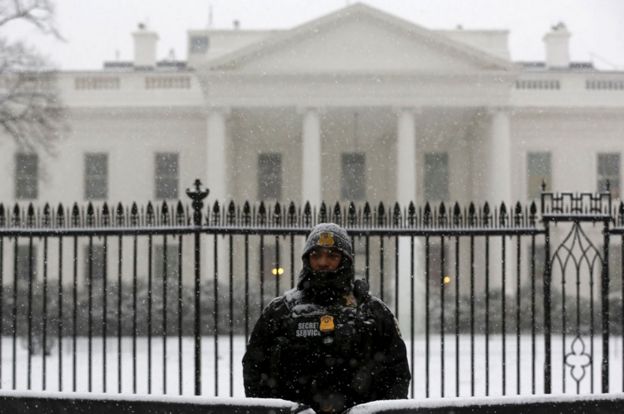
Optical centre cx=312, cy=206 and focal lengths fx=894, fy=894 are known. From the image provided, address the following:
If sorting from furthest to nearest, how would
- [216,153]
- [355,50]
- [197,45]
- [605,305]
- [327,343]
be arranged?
[197,45], [216,153], [355,50], [605,305], [327,343]

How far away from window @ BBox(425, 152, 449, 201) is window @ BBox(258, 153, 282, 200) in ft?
18.2

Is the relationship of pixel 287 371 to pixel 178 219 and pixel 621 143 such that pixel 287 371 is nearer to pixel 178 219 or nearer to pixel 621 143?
pixel 178 219

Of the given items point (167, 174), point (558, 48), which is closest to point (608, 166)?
point (558, 48)

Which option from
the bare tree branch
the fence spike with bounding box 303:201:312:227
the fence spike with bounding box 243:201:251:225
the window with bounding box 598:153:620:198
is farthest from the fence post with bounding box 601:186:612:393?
the window with bounding box 598:153:620:198

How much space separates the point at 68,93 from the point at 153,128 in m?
3.41

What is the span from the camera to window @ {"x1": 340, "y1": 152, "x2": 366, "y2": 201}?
33.7m

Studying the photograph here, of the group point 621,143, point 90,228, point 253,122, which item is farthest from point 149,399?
point 621,143

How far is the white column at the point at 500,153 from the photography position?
1187 inches

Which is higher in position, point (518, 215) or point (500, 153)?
point (500, 153)

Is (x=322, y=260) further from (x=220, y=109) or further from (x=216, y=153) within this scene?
(x=216, y=153)

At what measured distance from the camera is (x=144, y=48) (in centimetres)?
3694

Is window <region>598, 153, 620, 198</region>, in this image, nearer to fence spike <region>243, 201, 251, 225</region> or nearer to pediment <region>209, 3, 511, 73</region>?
pediment <region>209, 3, 511, 73</region>

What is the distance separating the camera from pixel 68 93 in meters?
33.3

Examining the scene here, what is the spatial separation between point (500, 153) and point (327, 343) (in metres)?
27.2
